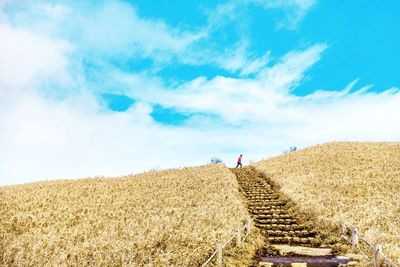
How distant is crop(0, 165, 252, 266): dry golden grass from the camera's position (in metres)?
12.7

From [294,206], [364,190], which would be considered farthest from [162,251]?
[364,190]

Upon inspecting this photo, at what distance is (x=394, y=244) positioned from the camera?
1572 centimetres

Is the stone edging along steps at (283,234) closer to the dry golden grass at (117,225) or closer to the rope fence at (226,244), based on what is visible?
the rope fence at (226,244)

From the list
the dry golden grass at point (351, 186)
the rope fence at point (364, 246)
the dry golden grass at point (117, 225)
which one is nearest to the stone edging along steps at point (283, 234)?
the rope fence at point (364, 246)

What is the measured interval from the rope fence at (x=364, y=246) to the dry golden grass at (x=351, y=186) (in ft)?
1.75

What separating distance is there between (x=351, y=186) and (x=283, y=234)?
11.3 meters

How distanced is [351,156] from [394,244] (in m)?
30.0

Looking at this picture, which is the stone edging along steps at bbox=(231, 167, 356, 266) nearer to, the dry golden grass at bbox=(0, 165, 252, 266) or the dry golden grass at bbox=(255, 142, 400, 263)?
the dry golden grass at bbox=(255, 142, 400, 263)

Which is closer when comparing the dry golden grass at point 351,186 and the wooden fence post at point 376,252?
the wooden fence post at point 376,252

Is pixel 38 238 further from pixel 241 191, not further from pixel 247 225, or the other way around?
pixel 241 191

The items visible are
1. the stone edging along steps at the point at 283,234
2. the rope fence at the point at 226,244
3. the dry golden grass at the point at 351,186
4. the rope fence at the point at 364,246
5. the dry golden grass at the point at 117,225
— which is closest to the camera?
the dry golden grass at the point at 117,225

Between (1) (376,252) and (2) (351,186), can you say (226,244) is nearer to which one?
(1) (376,252)

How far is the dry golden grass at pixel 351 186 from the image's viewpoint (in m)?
19.2

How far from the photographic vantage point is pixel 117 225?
1720 centimetres
